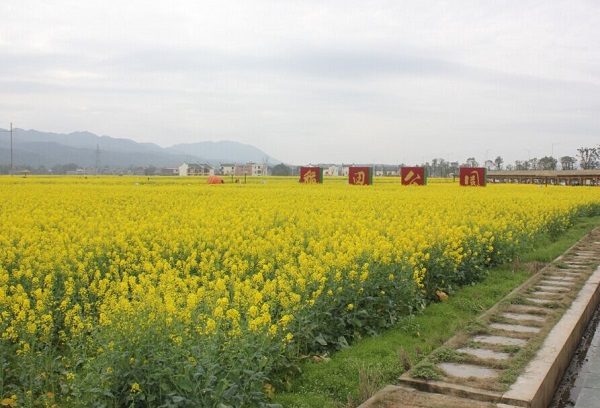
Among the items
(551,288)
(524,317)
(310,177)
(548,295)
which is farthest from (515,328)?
(310,177)

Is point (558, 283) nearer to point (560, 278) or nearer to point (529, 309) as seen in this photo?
point (560, 278)

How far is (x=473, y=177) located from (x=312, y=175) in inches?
492

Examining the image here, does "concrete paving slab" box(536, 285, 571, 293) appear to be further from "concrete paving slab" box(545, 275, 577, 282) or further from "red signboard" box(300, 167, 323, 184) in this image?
"red signboard" box(300, 167, 323, 184)

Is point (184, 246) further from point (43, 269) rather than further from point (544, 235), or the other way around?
point (544, 235)

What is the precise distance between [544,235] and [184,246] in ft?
37.1

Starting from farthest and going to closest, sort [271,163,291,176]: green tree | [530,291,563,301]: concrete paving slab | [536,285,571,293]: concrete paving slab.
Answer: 1. [271,163,291,176]: green tree
2. [536,285,571,293]: concrete paving slab
3. [530,291,563,301]: concrete paving slab

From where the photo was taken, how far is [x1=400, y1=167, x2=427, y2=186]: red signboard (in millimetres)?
42938

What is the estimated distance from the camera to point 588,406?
5.72 metres

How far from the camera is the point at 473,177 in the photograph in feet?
137

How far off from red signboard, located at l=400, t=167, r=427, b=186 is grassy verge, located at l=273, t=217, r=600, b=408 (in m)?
32.8

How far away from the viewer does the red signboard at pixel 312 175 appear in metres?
47.1

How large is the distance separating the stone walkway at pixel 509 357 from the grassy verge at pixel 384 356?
24 cm

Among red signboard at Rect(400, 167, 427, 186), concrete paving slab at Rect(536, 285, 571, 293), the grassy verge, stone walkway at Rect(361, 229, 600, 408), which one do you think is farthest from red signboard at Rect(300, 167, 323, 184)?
stone walkway at Rect(361, 229, 600, 408)

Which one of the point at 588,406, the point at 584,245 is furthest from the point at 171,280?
the point at 584,245
